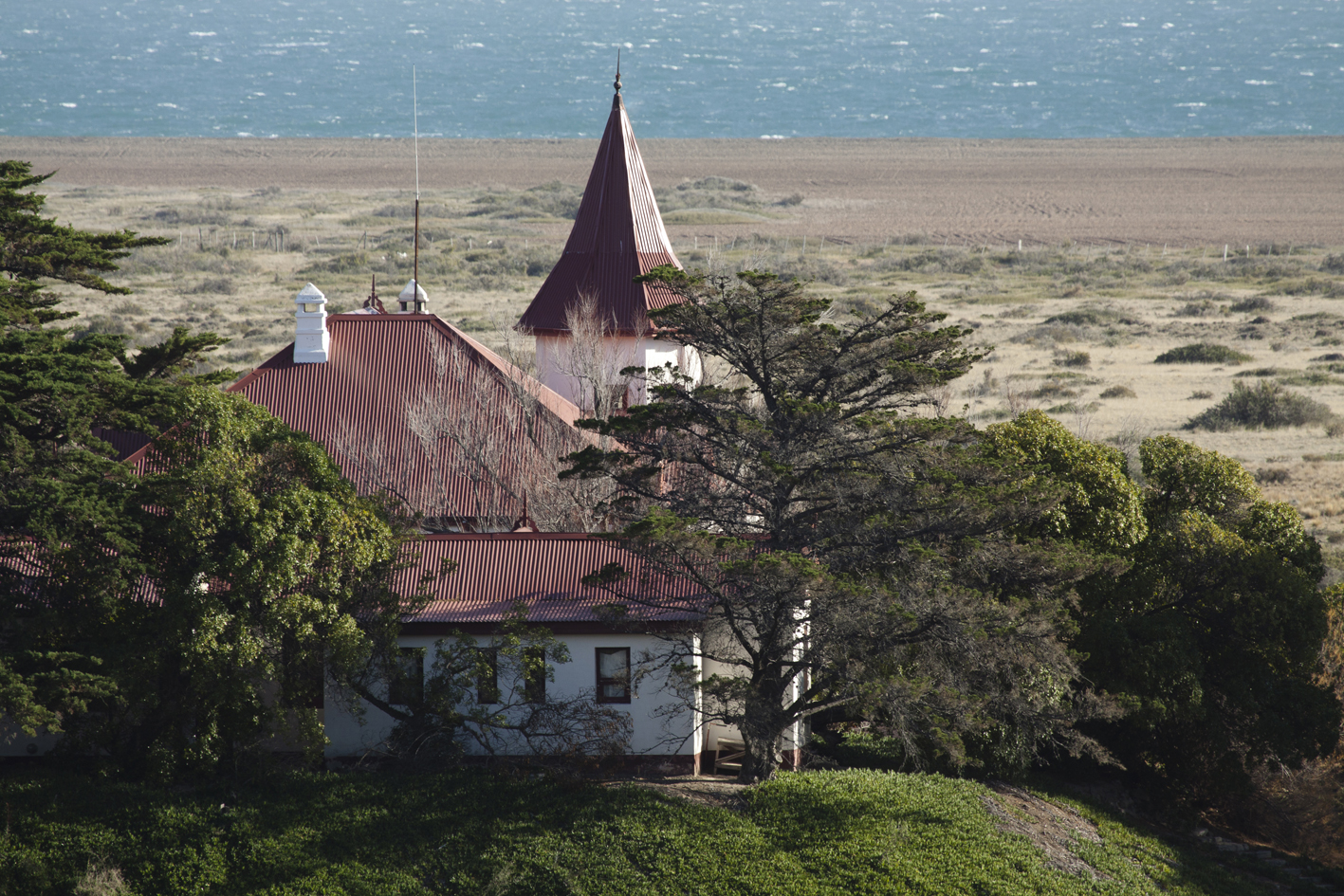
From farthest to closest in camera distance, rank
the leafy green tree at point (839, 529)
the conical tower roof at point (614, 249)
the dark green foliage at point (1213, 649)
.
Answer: the conical tower roof at point (614, 249), the dark green foliage at point (1213, 649), the leafy green tree at point (839, 529)

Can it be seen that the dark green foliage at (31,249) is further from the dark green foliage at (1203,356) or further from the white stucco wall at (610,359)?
the dark green foliage at (1203,356)

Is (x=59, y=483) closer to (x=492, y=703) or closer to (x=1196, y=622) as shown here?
(x=492, y=703)

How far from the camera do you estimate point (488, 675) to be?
1722cm

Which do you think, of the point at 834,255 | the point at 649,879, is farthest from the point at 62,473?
the point at 834,255

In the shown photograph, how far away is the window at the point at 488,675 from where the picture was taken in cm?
1723

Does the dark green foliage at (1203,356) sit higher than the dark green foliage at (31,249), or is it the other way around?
the dark green foliage at (31,249)

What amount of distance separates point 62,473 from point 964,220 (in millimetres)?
91643

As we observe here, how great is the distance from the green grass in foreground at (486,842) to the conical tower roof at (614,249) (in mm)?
11079

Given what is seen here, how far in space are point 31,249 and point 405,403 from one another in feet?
20.2

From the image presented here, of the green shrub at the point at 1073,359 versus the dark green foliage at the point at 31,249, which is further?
the green shrub at the point at 1073,359

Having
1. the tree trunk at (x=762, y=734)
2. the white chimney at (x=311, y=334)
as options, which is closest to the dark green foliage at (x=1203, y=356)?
the white chimney at (x=311, y=334)

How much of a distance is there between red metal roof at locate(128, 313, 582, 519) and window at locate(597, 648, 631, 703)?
4362 mm

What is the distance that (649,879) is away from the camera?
52.1 feet

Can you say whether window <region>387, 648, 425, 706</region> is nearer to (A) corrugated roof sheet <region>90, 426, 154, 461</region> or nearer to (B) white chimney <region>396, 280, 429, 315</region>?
(A) corrugated roof sheet <region>90, 426, 154, 461</region>
